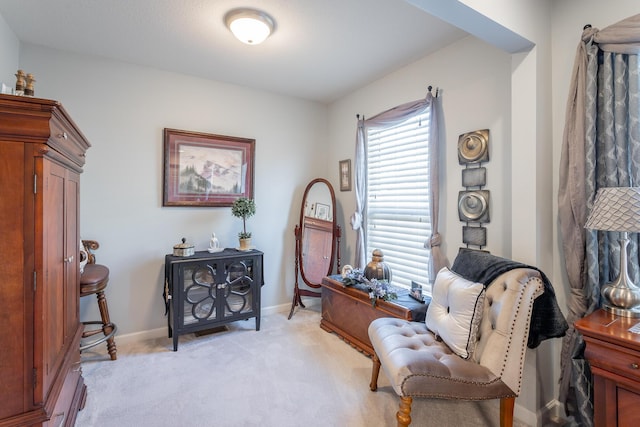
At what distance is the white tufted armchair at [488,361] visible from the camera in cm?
147

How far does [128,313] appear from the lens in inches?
110

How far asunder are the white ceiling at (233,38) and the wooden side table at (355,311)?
205 cm

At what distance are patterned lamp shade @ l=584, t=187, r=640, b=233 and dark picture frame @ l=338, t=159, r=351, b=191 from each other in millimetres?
2354

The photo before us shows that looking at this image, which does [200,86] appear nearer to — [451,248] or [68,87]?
[68,87]

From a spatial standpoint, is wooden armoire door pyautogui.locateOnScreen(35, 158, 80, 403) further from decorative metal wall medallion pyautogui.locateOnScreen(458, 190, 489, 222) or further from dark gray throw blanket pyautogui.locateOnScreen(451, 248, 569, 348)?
decorative metal wall medallion pyautogui.locateOnScreen(458, 190, 489, 222)

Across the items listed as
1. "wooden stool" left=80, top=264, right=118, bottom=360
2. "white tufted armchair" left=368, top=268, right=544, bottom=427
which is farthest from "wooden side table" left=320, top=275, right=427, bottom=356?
"wooden stool" left=80, top=264, right=118, bottom=360

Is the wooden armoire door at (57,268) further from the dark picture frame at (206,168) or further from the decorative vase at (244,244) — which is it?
the decorative vase at (244,244)

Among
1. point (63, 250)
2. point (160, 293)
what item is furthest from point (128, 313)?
point (63, 250)

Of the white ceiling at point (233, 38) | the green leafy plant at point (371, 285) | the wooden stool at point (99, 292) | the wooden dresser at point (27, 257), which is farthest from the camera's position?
the green leafy plant at point (371, 285)

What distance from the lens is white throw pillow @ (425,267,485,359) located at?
5.38ft

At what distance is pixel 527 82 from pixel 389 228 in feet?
5.38

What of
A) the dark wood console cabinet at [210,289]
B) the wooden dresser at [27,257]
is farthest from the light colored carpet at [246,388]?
the wooden dresser at [27,257]

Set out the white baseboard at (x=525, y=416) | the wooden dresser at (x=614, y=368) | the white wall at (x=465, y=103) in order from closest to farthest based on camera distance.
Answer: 1. the wooden dresser at (x=614, y=368)
2. the white baseboard at (x=525, y=416)
3. the white wall at (x=465, y=103)

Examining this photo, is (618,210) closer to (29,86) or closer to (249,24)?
(249,24)
